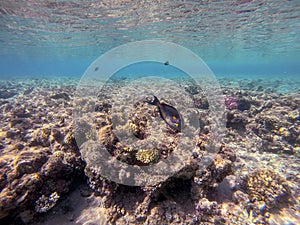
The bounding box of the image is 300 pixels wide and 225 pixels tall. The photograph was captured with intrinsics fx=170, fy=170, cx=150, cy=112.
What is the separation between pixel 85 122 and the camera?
5.09 meters

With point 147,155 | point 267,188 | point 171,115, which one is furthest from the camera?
point 267,188

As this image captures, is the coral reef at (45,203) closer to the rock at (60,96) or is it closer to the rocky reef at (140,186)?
the rocky reef at (140,186)

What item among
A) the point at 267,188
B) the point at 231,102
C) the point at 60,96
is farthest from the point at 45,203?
the point at 60,96

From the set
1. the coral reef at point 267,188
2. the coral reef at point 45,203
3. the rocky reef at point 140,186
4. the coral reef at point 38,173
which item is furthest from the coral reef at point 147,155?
the coral reef at point 267,188

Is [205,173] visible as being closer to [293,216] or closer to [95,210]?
[293,216]

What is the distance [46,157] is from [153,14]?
17.3 meters

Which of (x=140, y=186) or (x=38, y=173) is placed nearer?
(x=140, y=186)

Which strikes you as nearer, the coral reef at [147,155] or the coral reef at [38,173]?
the coral reef at [38,173]

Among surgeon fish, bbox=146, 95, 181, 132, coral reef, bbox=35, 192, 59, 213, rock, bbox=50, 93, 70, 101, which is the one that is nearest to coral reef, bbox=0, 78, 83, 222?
coral reef, bbox=35, 192, 59, 213

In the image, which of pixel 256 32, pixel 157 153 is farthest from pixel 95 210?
pixel 256 32

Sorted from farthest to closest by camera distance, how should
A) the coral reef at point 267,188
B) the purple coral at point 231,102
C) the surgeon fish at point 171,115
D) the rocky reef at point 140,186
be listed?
the purple coral at point 231,102 → the coral reef at point 267,188 → the rocky reef at point 140,186 → the surgeon fish at point 171,115

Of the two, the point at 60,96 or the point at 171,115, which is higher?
the point at 60,96

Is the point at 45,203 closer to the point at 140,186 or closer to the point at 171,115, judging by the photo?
the point at 140,186

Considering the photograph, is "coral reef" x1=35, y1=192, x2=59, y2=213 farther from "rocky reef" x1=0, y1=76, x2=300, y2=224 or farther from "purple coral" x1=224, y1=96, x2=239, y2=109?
"purple coral" x1=224, y1=96, x2=239, y2=109
